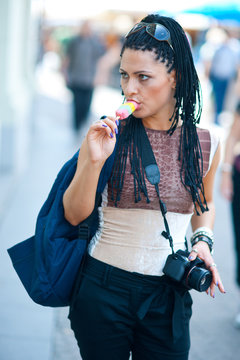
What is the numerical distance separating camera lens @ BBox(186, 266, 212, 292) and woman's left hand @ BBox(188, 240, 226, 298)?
0.15 feet

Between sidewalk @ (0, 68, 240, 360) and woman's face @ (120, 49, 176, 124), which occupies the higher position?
woman's face @ (120, 49, 176, 124)

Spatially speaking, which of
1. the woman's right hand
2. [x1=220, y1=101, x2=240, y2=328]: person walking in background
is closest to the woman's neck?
the woman's right hand

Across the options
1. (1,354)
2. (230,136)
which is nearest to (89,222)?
(1,354)

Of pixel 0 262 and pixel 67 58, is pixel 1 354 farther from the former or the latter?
pixel 67 58

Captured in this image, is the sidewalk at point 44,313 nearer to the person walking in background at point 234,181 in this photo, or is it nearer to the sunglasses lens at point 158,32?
the person walking in background at point 234,181

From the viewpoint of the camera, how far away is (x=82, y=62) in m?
10.1

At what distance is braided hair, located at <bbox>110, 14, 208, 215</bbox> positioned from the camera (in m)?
1.96

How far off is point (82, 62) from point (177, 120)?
838 centimetres

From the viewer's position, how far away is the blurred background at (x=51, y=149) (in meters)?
3.66

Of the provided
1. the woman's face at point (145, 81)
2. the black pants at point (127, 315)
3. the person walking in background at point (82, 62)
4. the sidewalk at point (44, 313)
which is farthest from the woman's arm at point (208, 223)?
the person walking in background at point (82, 62)

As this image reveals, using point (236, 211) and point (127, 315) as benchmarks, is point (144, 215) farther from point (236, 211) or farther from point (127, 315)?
point (236, 211)

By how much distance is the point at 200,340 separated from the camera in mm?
3816

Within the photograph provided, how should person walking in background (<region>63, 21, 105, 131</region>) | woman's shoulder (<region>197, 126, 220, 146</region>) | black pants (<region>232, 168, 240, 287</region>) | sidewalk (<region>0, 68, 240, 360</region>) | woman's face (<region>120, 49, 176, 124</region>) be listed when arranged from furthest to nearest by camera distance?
person walking in background (<region>63, 21, 105, 131</region>) < black pants (<region>232, 168, 240, 287</region>) < sidewalk (<region>0, 68, 240, 360</region>) < woman's shoulder (<region>197, 126, 220, 146</region>) < woman's face (<region>120, 49, 176, 124</region>)

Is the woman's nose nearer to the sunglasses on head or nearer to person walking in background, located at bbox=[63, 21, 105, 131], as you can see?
the sunglasses on head
